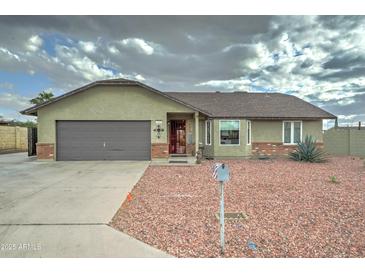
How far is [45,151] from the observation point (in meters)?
13.5

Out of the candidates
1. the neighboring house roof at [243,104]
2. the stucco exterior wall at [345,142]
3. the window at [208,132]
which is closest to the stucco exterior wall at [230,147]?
the window at [208,132]

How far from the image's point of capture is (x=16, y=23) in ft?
28.1

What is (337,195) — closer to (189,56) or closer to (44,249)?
(44,249)


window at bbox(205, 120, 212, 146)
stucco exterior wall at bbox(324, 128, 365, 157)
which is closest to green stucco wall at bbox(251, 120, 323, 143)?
window at bbox(205, 120, 212, 146)

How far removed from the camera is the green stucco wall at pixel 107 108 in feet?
44.3

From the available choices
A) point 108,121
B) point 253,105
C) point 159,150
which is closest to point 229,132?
point 253,105

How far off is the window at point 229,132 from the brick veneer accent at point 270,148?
5.53 feet

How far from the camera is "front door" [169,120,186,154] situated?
54.1 feet

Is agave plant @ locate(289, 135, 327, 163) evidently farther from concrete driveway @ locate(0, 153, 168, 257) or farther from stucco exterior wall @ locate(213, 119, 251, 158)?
concrete driveway @ locate(0, 153, 168, 257)

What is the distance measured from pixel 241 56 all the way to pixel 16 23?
12.4 m

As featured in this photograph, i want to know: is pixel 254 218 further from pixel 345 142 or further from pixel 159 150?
pixel 345 142

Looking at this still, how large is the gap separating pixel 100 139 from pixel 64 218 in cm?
951

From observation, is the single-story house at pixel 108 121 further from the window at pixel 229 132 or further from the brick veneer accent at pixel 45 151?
the window at pixel 229 132
